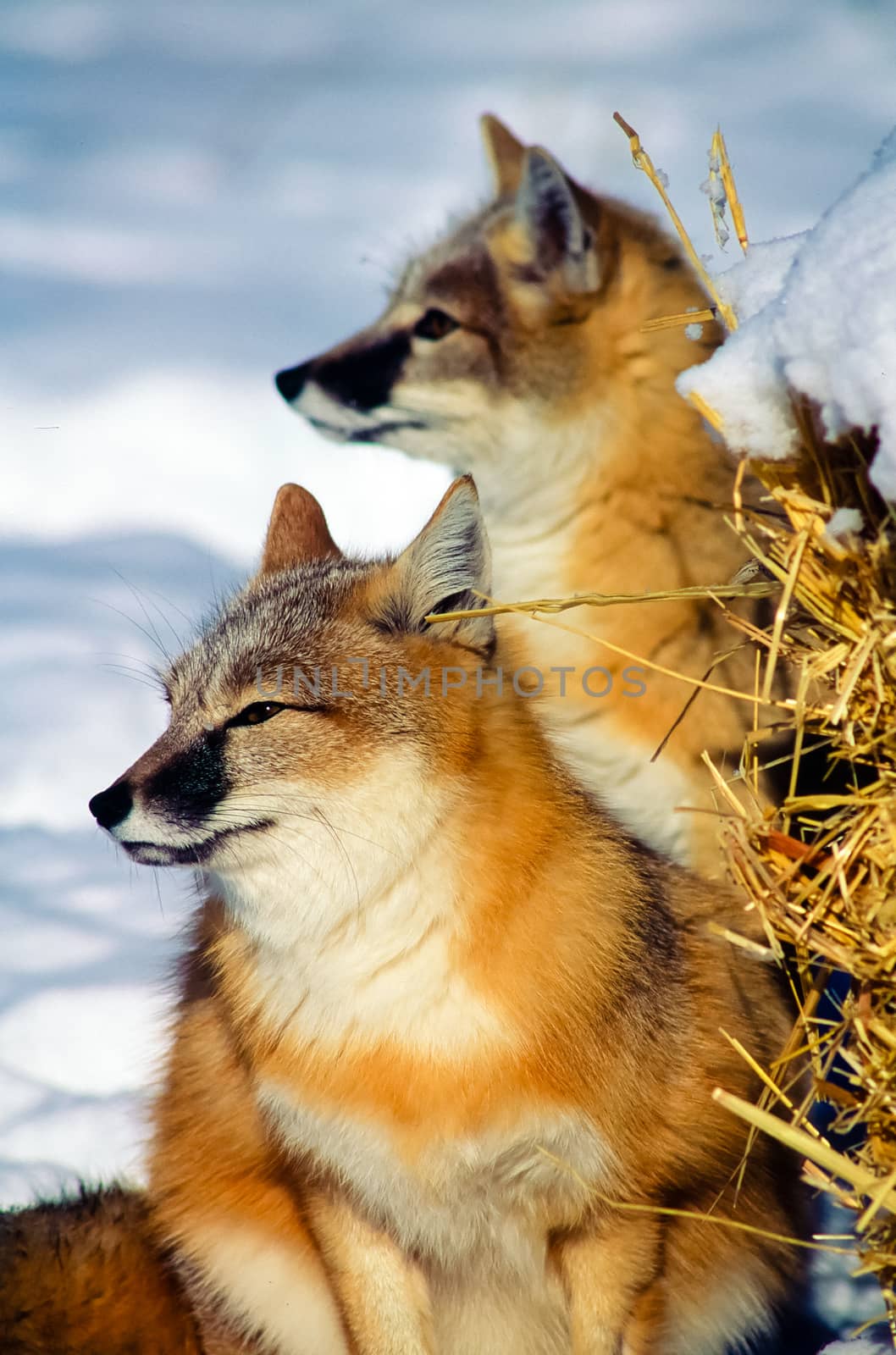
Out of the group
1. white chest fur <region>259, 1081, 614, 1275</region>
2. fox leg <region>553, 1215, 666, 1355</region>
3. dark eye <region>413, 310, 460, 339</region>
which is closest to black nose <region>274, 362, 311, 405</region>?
dark eye <region>413, 310, 460, 339</region>

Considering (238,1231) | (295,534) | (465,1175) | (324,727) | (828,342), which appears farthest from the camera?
(295,534)

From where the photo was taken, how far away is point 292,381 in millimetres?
3377

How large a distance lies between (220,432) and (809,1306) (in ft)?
11.9

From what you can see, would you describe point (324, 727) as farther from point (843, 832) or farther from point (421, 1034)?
point (843, 832)

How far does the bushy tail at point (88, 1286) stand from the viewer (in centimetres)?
202

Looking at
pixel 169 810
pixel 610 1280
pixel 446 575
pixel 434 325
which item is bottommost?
pixel 610 1280

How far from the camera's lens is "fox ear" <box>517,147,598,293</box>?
307 cm

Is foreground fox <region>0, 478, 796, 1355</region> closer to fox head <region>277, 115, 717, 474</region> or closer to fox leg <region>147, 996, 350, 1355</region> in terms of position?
fox leg <region>147, 996, 350, 1355</region>

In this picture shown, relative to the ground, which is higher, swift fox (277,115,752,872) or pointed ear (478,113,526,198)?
pointed ear (478,113,526,198)

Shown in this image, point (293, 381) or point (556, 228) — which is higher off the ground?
point (556, 228)

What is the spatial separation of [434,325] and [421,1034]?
6.53 ft

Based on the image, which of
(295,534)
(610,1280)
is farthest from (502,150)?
(610,1280)

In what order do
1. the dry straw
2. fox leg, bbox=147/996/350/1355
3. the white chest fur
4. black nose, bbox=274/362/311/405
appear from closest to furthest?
1. the dry straw
2. the white chest fur
3. fox leg, bbox=147/996/350/1355
4. black nose, bbox=274/362/311/405

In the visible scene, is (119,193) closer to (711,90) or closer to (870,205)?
(711,90)
